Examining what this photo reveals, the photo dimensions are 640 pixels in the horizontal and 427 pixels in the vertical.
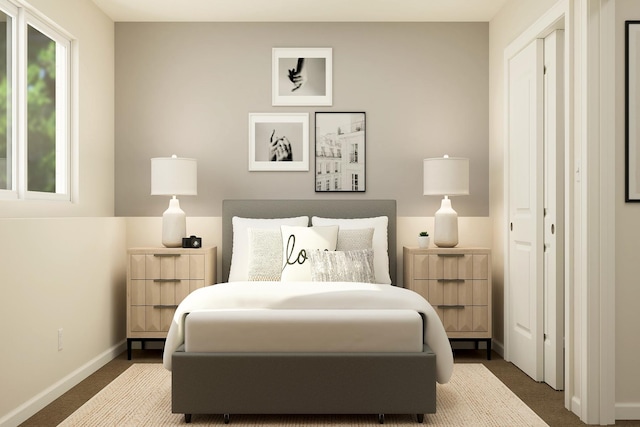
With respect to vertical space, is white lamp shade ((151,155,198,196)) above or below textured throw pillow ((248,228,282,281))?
above

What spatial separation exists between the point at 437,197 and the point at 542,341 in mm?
1609

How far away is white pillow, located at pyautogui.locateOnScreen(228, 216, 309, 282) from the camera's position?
4.81 meters

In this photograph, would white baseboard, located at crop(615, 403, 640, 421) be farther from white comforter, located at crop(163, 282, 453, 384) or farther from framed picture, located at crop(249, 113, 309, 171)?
framed picture, located at crop(249, 113, 309, 171)

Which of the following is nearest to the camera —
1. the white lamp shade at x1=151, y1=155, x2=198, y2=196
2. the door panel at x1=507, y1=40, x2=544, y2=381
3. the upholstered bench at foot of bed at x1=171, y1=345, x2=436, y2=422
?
the upholstered bench at foot of bed at x1=171, y1=345, x2=436, y2=422

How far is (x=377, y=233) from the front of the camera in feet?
16.1

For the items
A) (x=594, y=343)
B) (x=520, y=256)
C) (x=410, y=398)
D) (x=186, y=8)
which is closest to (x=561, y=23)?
(x=520, y=256)

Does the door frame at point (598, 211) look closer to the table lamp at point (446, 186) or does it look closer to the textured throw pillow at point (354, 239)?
the table lamp at point (446, 186)

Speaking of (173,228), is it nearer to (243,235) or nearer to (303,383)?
(243,235)

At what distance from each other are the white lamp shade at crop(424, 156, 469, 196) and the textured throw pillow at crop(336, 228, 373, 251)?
67 cm

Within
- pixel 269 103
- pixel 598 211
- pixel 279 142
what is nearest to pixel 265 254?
pixel 279 142

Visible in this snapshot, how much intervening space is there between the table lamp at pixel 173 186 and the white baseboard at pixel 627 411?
3.26 metres

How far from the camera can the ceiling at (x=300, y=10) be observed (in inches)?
190

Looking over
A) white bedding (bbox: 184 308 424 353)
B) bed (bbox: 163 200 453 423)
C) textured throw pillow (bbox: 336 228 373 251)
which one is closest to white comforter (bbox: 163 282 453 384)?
bed (bbox: 163 200 453 423)

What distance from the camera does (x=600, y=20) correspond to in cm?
326
